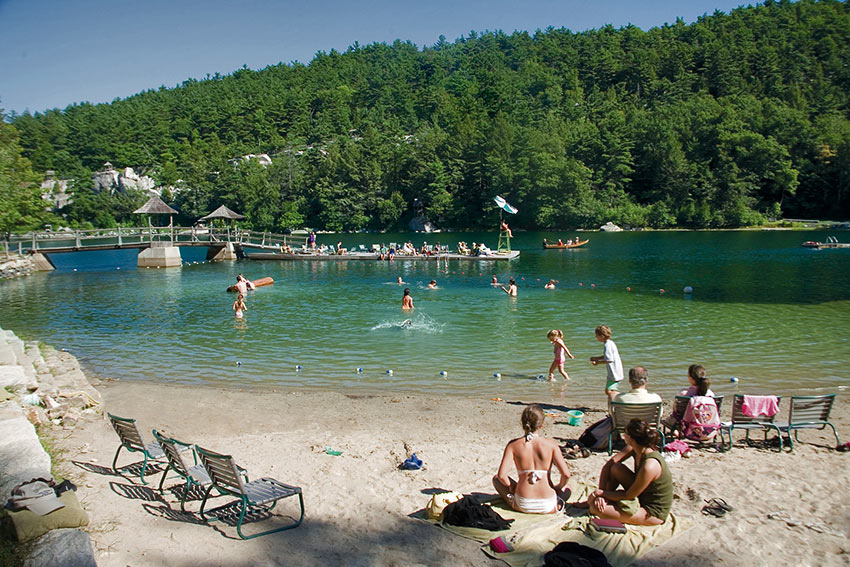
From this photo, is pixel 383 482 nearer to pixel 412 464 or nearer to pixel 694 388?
pixel 412 464

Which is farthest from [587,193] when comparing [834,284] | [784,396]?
[784,396]

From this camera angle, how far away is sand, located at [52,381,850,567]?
5.70 m

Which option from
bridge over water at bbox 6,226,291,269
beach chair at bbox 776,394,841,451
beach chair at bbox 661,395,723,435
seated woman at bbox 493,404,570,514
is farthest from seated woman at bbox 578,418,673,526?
bridge over water at bbox 6,226,291,269

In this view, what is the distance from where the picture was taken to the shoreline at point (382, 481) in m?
5.70

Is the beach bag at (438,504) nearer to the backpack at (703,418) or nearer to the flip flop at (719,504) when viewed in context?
the flip flop at (719,504)

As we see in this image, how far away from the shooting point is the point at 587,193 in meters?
83.9

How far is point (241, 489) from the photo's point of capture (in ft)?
19.9

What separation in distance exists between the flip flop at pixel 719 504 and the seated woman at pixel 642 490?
834 mm

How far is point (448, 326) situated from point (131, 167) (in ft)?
371

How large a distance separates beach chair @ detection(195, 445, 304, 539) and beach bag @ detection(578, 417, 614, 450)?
4343 millimetres

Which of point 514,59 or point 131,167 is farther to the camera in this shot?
point 514,59

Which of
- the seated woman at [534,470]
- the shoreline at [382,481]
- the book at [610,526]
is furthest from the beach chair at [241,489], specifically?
the book at [610,526]

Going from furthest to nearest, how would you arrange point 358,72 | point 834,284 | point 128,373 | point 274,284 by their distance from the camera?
point 358,72
point 274,284
point 834,284
point 128,373

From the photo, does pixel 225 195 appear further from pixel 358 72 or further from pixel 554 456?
pixel 554 456
